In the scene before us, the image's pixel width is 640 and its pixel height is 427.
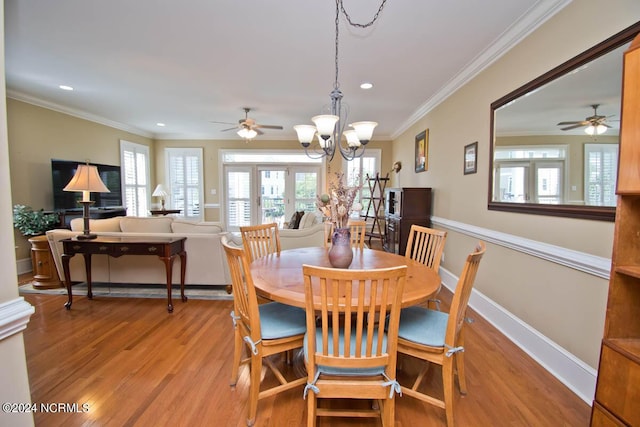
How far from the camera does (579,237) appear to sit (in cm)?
178

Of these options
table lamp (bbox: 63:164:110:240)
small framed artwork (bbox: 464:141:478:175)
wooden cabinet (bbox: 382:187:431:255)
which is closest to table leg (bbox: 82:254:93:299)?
table lamp (bbox: 63:164:110:240)

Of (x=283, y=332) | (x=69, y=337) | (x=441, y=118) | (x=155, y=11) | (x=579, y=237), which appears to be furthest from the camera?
(x=441, y=118)

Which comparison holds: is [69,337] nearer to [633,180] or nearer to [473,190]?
[633,180]

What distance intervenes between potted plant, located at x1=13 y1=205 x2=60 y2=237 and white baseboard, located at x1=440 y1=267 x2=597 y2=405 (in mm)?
5474

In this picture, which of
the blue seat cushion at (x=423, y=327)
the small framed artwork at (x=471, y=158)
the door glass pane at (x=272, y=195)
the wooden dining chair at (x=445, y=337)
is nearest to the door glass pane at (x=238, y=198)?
the door glass pane at (x=272, y=195)

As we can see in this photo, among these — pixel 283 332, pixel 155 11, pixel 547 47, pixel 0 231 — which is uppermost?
pixel 155 11

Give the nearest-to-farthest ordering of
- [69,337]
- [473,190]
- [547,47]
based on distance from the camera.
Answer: [547,47] < [69,337] < [473,190]

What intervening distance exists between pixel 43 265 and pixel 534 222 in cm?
529

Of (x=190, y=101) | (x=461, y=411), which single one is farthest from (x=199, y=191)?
(x=461, y=411)

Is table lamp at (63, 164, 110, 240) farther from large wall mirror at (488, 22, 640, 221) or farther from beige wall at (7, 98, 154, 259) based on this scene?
large wall mirror at (488, 22, 640, 221)

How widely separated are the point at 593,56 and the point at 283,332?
7.96ft

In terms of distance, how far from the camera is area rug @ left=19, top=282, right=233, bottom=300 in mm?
3277

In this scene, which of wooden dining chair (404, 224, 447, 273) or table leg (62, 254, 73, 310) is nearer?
wooden dining chair (404, 224, 447, 273)

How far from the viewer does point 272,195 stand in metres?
7.11
